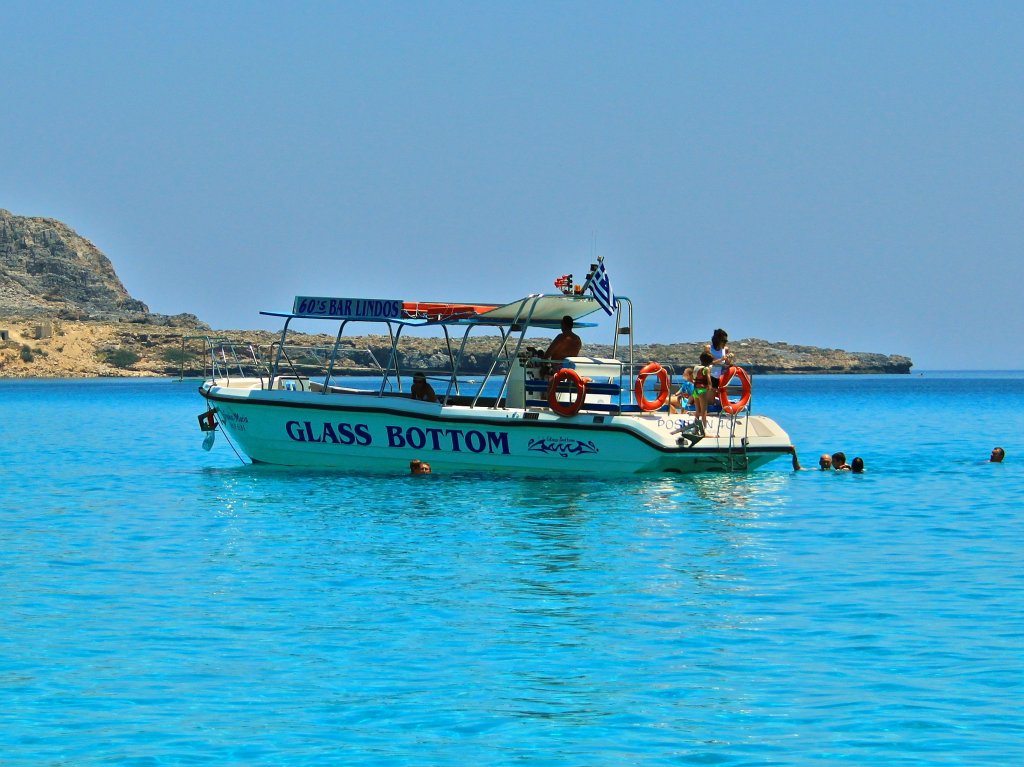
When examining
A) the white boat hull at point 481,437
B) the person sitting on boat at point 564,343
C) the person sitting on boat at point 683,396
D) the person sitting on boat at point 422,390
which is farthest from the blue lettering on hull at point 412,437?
the person sitting on boat at point 683,396

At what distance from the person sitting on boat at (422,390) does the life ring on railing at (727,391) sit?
492 cm

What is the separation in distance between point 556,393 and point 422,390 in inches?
100

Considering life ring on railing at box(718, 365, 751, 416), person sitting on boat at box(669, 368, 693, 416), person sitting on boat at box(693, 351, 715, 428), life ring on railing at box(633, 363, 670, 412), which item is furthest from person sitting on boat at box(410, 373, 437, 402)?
life ring on railing at box(718, 365, 751, 416)

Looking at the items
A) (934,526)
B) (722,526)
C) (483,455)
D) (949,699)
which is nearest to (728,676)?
(949,699)

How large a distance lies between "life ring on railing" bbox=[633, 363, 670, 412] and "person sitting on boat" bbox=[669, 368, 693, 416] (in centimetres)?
16

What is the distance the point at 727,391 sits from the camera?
2230 cm

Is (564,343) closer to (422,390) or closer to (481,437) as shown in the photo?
(481,437)

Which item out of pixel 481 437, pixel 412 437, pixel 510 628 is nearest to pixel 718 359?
pixel 481 437

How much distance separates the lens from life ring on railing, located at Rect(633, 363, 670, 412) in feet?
72.3

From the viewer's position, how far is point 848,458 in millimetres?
31625

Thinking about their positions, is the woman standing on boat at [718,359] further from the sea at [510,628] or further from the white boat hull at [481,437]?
the sea at [510,628]

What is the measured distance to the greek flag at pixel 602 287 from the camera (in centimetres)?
2158

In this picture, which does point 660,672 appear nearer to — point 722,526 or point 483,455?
point 722,526

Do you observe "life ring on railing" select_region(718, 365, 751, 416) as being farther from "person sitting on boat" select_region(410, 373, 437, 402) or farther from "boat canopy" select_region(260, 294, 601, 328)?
"person sitting on boat" select_region(410, 373, 437, 402)
